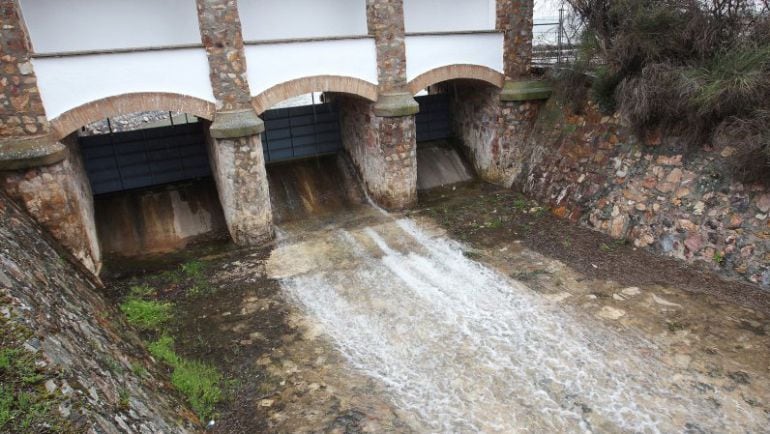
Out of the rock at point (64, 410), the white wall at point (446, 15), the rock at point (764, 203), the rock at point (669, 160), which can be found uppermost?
the white wall at point (446, 15)

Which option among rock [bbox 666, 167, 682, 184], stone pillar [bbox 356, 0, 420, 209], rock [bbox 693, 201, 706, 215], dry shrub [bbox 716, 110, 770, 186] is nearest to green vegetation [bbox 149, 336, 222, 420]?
stone pillar [bbox 356, 0, 420, 209]

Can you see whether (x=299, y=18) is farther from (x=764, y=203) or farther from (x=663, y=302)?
(x=764, y=203)

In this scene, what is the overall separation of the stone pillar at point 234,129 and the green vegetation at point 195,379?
122 inches

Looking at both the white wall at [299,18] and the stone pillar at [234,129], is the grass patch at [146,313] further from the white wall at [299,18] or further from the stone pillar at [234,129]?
the white wall at [299,18]

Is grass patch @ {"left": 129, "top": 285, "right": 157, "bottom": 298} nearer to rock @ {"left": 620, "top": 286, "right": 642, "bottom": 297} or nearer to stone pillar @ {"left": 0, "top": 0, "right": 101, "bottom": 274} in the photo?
stone pillar @ {"left": 0, "top": 0, "right": 101, "bottom": 274}

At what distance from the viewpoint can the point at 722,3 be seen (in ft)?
24.6

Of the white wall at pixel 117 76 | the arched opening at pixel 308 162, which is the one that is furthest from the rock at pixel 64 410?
the arched opening at pixel 308 162

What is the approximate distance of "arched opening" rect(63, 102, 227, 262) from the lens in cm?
879

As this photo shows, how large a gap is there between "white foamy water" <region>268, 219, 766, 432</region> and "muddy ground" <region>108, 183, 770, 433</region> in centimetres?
24

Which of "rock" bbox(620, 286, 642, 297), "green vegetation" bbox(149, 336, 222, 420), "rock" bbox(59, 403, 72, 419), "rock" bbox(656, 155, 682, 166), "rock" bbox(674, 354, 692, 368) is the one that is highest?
"rock" bbox(656, 155, 682, 166)

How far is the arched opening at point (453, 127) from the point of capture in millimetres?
10961

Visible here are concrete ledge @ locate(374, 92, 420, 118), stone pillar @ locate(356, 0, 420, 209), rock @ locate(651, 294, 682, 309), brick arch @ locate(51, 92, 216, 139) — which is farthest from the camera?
concrete ledge @ locate(374, 92, 420, 118)

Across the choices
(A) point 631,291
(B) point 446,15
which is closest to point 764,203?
(A) point 631,291

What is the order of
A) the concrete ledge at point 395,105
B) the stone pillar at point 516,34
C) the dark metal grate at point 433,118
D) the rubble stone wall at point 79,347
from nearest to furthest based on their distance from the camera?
the rubble stone wall at point 79,347
the concrete ledge at point 395,105
the stone pillar at point 516,34
the dark metal grate at point 433,118
